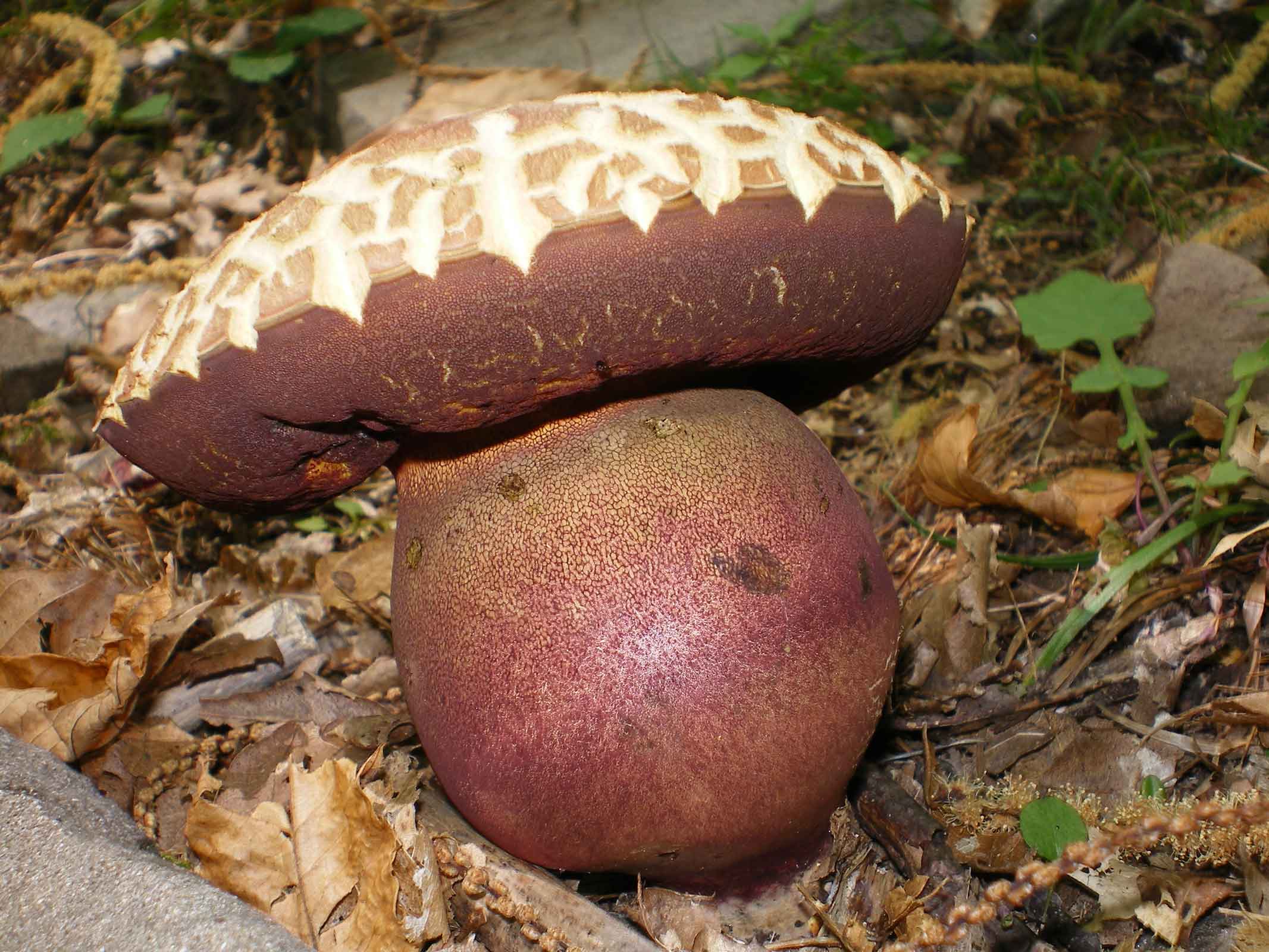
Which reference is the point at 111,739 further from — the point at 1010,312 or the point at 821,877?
the point at 1010,312

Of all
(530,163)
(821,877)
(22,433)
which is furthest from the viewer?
(22,433)

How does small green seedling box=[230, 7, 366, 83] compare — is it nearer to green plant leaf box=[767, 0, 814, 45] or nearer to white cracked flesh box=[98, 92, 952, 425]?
green plant leaf box=[767, 0, 814, 45]

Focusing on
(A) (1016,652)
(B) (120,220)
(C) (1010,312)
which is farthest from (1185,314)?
(B) (120,220)

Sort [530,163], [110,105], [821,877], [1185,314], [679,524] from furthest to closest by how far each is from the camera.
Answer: [110,105] → [1185,314] → [821,877] → [679,524] → [530,163]

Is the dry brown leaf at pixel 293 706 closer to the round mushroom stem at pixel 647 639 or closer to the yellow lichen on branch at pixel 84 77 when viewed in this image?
the round mushroom stem at pixel 647 639

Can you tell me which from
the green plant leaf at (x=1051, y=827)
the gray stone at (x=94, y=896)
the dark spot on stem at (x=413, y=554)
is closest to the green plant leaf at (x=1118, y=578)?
the green plant leaf at (x=1051, y=827)

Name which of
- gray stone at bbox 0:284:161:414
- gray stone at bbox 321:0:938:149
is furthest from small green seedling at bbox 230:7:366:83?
gray stone at bbox 0:284:161:414

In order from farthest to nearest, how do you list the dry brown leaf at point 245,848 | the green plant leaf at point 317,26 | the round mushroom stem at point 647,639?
1. the green plant leaf at point 317,26
2. the dry brown leaf at point 245,848
3. the round mushroom stem at point 647,639

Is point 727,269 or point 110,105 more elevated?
point 727,269
